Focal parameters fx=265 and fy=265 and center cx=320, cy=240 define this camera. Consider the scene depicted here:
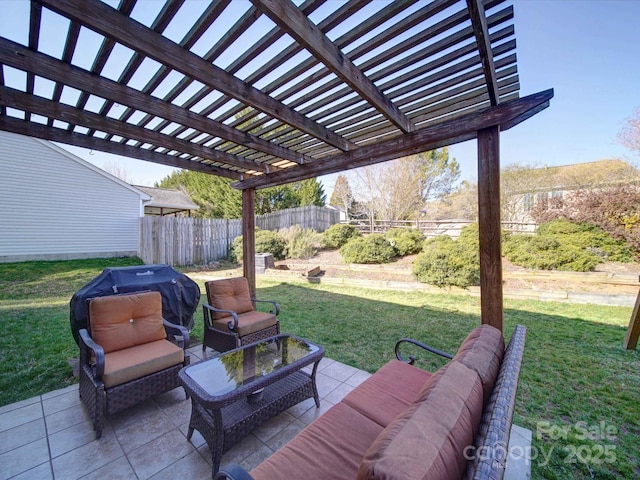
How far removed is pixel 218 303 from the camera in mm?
3824

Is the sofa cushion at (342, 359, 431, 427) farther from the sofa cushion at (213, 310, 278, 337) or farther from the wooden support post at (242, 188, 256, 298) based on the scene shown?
the wooden support post at (242, 188, 256, 298)

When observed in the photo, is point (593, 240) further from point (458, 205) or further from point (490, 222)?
point (458, 205)

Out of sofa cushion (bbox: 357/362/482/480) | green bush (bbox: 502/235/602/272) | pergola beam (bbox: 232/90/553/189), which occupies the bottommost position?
sofa cushion (bbox: 357/362/482/480)

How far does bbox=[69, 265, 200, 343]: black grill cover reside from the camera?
Result: 2.85m

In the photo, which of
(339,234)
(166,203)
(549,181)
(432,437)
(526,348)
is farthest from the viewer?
(166,203)

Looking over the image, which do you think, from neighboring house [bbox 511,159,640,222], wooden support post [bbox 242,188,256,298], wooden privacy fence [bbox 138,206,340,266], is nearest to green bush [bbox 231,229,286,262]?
wooden privacy fence [bbox 138,206,340,266]

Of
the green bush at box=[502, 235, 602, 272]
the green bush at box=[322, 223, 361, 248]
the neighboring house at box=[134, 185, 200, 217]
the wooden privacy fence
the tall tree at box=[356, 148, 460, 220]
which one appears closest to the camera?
the green bush at box=[502, 235, 602, 272]

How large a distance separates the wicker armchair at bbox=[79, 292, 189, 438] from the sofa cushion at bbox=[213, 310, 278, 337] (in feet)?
1.96

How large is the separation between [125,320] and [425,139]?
3.88 m

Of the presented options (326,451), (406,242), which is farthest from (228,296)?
(406,242)

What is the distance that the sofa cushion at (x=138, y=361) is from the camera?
2260mm

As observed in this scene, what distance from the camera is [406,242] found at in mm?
9023

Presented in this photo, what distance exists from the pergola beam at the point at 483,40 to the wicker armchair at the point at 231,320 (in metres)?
3.48

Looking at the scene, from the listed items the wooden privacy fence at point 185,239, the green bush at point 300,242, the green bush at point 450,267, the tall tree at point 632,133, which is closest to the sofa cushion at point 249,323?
the green bush at point 450,267
